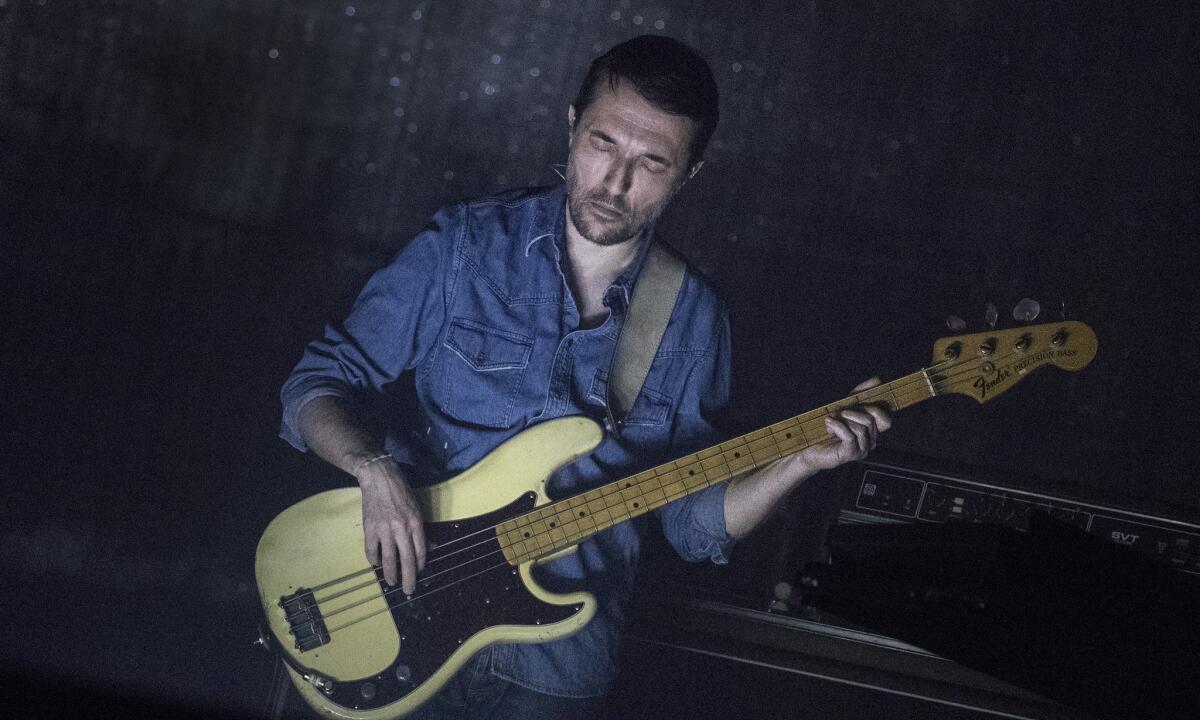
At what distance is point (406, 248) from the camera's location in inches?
64.9

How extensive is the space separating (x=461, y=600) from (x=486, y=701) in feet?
0.83

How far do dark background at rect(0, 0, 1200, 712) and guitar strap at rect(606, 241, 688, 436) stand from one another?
0.13m

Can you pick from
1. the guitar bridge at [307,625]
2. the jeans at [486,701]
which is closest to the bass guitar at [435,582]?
the guitar bridge at [307,625]

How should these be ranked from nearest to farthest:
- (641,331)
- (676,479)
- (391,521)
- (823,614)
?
(391,521) < (676,479) < (641,331) < (823,614)

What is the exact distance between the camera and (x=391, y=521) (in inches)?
58.1

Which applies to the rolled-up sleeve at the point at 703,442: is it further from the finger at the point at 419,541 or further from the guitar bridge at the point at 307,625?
the guitar bridge at the point at 307,625

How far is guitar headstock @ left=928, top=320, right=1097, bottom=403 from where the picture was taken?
1569 millimetres

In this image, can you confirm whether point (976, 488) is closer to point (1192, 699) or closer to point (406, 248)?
point (1192, 699)

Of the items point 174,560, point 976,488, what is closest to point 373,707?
point 174,560

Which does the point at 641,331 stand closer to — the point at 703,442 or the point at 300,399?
the point at 703,442

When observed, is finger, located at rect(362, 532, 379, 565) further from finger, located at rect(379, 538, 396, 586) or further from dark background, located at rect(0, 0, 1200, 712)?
dark background, located at rect(0, 0, 1200, 712)

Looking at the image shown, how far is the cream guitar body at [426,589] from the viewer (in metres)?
1.51

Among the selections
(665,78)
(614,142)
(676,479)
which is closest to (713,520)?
(676,479)

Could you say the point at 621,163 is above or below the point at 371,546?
above
